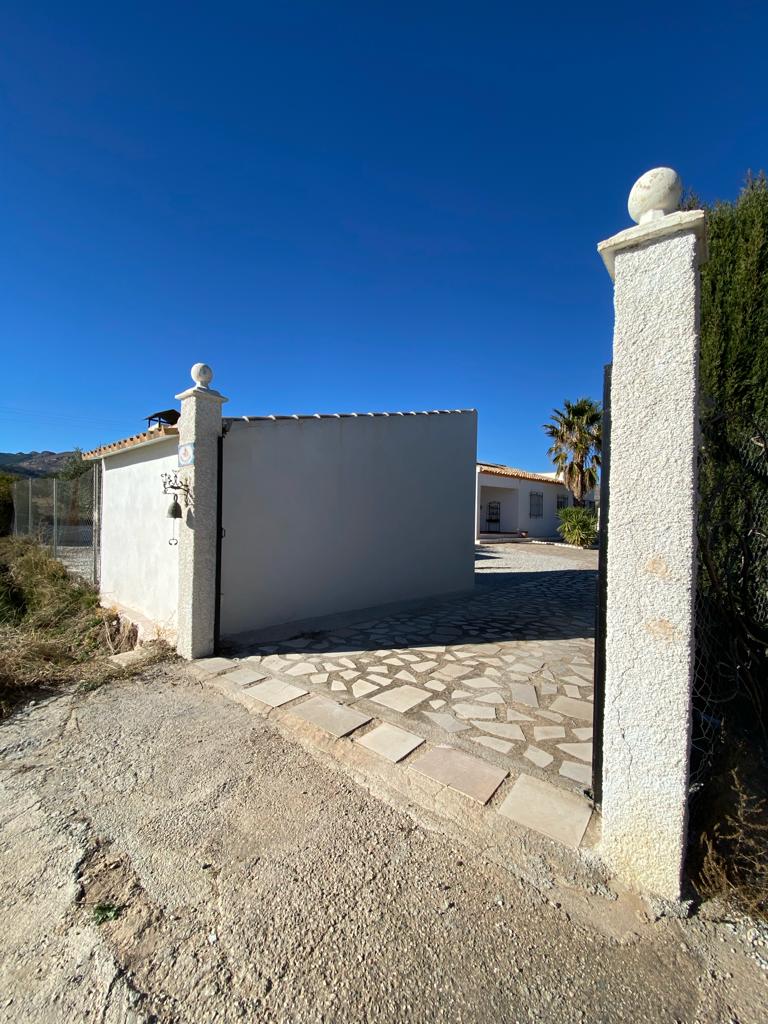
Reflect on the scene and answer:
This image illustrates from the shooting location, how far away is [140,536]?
291 inches

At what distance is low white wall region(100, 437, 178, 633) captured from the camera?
652cm

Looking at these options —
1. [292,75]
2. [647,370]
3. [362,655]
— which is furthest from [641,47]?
[362,655]

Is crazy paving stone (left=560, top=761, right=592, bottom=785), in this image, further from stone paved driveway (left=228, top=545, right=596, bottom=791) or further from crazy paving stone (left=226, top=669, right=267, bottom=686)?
crazy paving stone (left=226, top=669, right=267, bottom=686)

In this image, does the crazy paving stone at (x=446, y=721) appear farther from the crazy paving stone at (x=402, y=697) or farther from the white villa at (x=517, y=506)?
the white villa at (x=517, y=506)

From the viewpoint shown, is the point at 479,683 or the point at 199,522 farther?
the point at 199,522

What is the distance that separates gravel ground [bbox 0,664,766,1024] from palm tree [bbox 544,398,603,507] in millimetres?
22442

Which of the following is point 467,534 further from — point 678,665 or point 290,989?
point 290,989

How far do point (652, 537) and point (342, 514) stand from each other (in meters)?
5.95

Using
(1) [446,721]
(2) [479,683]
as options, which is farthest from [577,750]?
(2) [479,683]

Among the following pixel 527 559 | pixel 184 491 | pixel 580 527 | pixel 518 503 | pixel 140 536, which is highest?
pixel 518 503

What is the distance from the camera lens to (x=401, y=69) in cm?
629

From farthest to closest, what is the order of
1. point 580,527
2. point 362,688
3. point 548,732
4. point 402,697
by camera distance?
point 580,527 < point 362,688 < point 402,697 < point 548,732

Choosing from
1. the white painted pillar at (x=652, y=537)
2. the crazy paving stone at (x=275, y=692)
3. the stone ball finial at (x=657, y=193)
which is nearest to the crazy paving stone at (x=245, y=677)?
the crazy paving stone at (x=275, y=692)

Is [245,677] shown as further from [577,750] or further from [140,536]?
[140,536]
